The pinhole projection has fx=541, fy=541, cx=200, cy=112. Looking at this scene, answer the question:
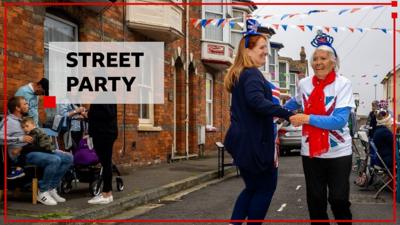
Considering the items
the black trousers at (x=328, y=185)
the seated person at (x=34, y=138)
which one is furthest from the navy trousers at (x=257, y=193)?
the seated person at (x=34, y=138)

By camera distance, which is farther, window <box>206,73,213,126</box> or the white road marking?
window <box>206,73,213,126</box>

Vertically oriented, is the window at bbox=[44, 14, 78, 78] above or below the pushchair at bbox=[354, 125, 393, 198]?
above

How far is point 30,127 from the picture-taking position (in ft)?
25.2

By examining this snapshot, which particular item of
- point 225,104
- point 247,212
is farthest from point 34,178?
point 225,104

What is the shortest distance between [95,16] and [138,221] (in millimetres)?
6332

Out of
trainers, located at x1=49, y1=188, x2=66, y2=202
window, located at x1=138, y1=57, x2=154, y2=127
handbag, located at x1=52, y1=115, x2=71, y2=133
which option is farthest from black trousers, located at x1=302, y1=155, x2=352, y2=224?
window, located at x1=138, y1=57, x2=154, y2=127

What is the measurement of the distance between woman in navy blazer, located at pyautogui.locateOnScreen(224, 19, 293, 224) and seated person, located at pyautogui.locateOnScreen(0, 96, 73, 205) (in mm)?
3625

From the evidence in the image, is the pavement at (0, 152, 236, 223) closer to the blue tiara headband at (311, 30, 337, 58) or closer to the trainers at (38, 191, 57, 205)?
the trainers at (38, 191, 57, 205)

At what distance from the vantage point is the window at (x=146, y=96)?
1520cm

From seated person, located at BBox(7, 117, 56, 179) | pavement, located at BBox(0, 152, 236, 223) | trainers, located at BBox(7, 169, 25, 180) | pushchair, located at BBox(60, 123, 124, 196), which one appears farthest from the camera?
pushchair, located at BBox(60, 123, 124, 196)

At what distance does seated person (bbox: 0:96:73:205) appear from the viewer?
743 centimetres

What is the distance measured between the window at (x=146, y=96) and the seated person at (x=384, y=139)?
7145 millimetres

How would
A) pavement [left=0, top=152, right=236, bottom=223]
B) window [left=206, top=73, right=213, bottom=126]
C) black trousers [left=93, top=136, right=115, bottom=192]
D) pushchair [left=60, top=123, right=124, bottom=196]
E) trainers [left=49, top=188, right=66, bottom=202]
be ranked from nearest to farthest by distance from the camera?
pavement [left=0, top=152, right=236, bottom=223] < trainers [left=49, top=188, right=66, bottom=202] < black trousers [left=93, top=136, right=115, bottom=192] < pushchair [left=60, top=123, right=124, bottom=196] < window [left=206, top=73, right=213, bottom=126]

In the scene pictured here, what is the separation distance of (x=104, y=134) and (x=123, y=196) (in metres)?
1.37
